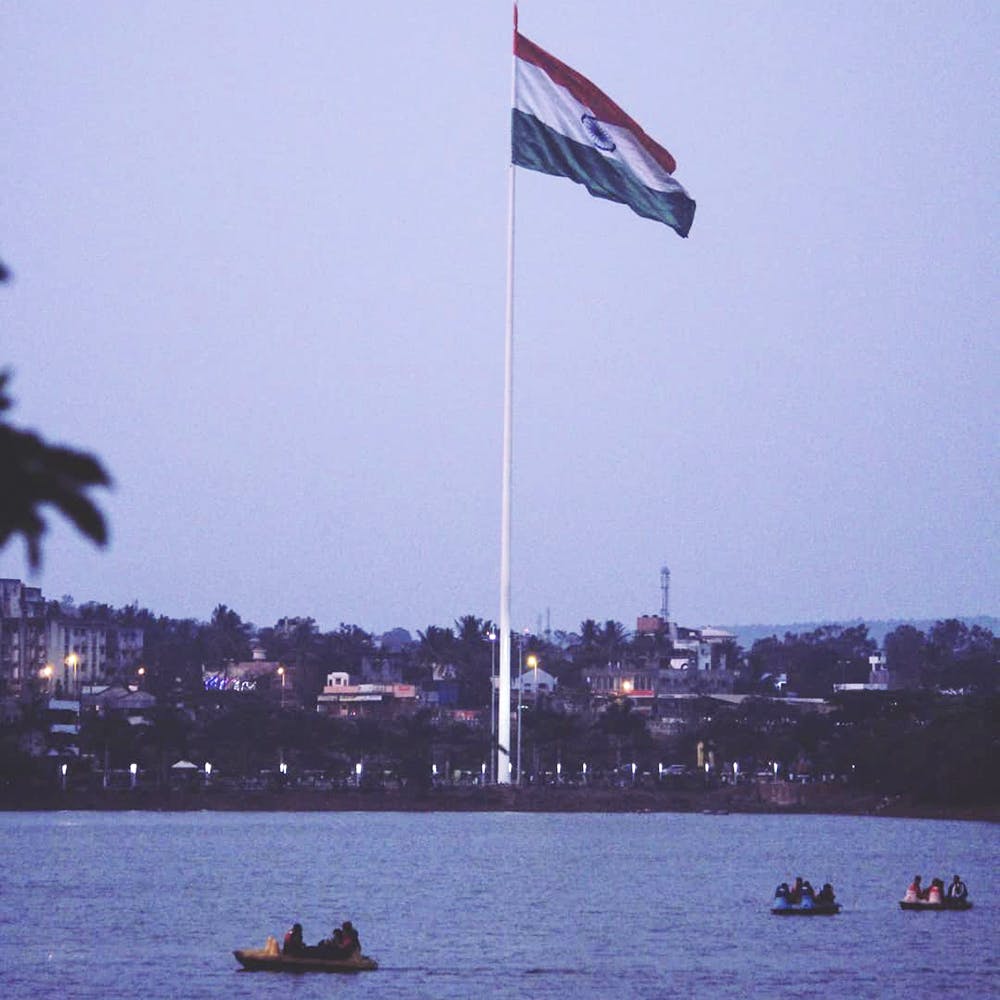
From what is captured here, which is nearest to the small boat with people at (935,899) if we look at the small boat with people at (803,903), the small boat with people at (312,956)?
the small boat with people at (803,903)

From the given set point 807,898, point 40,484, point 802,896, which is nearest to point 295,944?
point 802,896

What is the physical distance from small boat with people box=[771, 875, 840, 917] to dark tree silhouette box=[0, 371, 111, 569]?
77.2 metres

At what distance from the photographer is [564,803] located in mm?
184250

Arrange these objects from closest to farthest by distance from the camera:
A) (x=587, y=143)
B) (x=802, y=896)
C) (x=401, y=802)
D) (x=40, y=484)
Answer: (x=40, y=484)
(x=802, y=896)
(x=587, y=143)
(x=401, y=802)

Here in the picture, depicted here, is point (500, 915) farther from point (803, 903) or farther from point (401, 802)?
point (401, 802)

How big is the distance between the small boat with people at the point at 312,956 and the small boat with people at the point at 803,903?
1047 inches

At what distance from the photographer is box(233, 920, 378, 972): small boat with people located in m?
60.6

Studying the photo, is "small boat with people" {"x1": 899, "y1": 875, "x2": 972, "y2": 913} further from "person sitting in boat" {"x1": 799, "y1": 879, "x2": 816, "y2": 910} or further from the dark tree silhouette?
the dark tree silhouette

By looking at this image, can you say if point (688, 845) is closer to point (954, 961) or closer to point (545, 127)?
point (545, 127)

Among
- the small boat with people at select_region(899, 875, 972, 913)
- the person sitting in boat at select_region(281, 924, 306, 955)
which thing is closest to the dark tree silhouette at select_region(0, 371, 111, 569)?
the person sitting in boat at select_region(281, 924, 306, 955)

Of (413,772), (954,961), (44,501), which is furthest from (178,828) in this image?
(44,501)

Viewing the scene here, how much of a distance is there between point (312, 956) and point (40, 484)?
52854mm

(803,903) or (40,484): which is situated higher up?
(40,484)

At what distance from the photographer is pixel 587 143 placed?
310 ft
